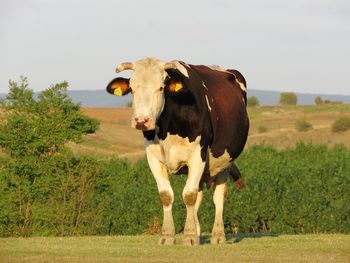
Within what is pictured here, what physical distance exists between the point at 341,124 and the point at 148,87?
298 feet

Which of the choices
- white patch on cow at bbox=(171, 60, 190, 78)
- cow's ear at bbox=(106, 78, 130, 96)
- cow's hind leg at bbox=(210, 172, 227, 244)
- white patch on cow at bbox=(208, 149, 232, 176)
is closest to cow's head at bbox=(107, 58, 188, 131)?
white patch on cow at bbox=(171, 60, 190, 78)

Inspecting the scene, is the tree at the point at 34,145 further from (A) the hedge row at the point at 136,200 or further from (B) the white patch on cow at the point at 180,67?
(B) the white patch on cow at the point at 180,67

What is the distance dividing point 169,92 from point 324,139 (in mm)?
84525

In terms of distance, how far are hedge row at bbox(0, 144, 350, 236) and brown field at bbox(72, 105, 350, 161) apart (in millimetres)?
51554

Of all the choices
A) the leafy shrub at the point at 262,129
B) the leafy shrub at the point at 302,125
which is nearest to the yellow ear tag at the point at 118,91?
the leafy shrub at the point at 302,125

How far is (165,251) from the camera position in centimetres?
1585

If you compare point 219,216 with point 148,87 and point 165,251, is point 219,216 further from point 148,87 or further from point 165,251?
point 148,87

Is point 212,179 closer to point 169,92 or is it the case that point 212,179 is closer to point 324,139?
point 169,92

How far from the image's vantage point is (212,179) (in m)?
19.0

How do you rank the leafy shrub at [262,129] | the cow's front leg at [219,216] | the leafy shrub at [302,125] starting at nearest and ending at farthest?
the cow's front leg at [219,216], the leafy shrub at [302,125], the leafy shrub at [262,129]

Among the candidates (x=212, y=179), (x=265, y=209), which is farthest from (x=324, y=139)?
(x=212, y=179)

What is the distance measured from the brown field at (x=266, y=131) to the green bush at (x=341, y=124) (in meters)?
0.77

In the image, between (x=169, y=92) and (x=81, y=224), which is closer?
(x=169, y=92)

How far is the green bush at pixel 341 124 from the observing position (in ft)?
344
